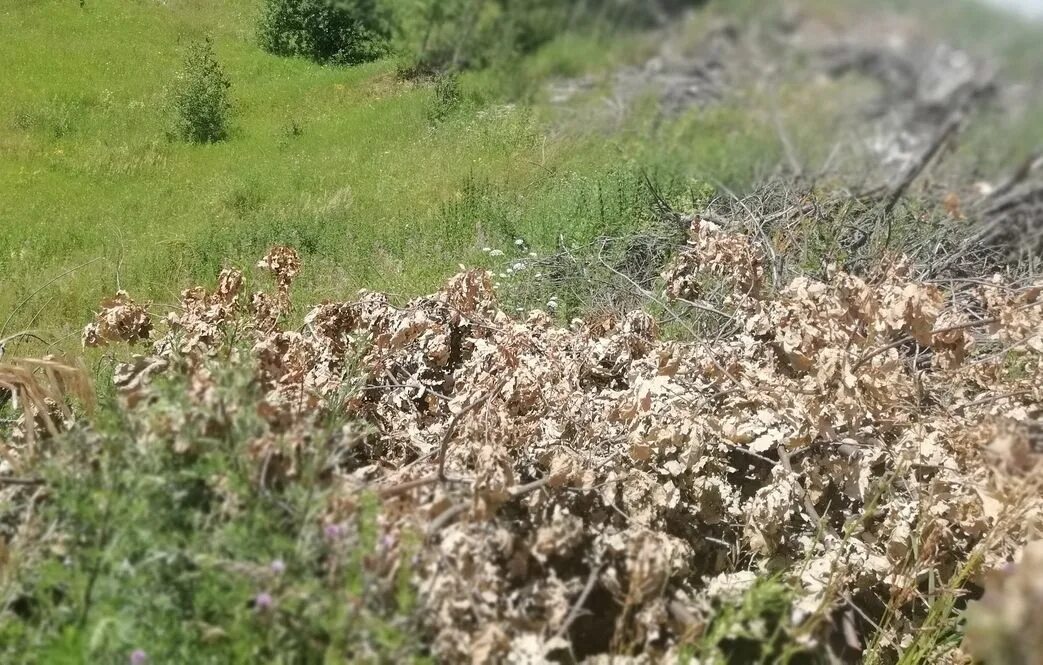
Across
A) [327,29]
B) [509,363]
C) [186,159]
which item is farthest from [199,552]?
[186,159]

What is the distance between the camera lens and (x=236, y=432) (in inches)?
81.2

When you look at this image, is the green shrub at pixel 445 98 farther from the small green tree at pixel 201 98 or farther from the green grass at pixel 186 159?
the small green tree at pixel 201 98

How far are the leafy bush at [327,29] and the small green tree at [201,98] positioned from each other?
38cm

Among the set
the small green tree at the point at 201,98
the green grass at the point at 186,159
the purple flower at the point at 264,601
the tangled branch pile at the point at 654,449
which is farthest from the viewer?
the small green tree at the point at 201,98

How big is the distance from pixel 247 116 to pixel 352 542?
2712 millimetres

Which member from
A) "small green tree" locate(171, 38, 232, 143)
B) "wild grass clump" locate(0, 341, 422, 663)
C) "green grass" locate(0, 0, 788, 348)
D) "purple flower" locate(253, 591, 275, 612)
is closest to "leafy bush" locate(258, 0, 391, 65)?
"green grass" locate(0, 0, 788, 348)

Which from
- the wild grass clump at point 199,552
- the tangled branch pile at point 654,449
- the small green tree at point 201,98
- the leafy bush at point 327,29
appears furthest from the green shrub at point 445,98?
the wild grass clump at point 199,552

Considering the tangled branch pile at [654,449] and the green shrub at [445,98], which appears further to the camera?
the green shrub at [445,98]

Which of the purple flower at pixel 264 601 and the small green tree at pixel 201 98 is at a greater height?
the small green tree at pixel 201 98

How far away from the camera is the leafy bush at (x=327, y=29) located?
2.97m

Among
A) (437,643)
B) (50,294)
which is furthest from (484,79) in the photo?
(50,294)

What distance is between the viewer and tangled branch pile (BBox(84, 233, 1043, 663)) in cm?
213

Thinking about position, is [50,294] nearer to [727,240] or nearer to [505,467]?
[505,467]

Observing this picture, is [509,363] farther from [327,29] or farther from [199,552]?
[327,29]
